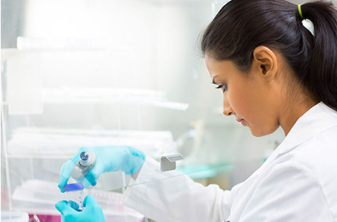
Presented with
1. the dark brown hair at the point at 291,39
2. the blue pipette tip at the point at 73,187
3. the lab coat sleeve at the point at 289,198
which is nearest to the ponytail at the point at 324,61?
the dark brown hair at the point at 291,39

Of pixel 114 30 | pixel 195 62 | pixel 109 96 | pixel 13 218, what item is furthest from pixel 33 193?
pixel 195 62

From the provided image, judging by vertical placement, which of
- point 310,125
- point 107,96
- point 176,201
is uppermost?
point 310,125

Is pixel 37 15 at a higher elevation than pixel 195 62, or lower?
higher

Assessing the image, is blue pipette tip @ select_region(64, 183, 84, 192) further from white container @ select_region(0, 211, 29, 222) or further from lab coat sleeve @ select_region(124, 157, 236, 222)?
lab coat sleeve @ select_region(124, 157, 236, 222)

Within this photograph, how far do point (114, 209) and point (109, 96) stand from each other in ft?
1.42

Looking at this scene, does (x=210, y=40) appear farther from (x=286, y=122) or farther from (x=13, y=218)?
(x=13, y=218)

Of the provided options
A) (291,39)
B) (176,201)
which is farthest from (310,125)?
(176,201)

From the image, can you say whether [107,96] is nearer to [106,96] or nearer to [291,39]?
[106,96]

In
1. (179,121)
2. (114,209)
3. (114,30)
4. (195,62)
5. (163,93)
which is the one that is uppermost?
(114,30)

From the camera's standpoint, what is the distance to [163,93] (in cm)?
172

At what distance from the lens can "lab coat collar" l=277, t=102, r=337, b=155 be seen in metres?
0.89

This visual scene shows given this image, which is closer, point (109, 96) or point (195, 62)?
point (109, 96)

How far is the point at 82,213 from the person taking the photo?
0.92 meters

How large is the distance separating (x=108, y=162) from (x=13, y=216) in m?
0.30
